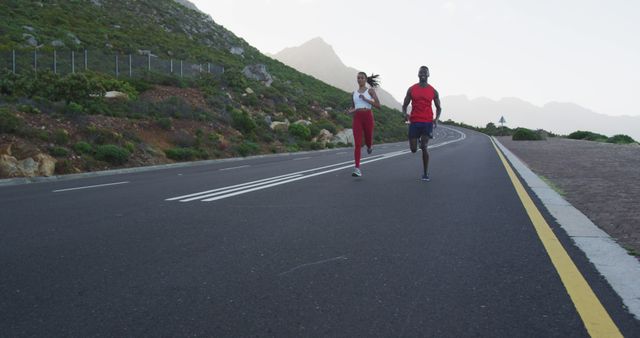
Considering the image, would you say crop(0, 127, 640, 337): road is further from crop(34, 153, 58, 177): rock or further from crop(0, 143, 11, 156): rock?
crop(0, 143, 11, 156): rock

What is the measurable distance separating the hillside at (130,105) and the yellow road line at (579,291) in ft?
42.1

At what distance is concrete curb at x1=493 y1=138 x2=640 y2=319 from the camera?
10.1 ft

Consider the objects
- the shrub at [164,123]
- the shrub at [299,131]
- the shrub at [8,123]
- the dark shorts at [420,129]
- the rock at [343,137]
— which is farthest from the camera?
the rock at [343,137]

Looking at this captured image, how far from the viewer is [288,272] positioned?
3.58 metres

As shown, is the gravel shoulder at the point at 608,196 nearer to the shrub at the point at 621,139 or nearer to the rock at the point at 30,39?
the shrub at the point at 621,139

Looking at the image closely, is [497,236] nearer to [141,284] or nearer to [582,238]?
[582,238]

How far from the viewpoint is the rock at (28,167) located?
12.6 metres

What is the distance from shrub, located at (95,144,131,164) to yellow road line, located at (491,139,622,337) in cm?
1402

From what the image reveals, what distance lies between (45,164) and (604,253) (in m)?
13.6

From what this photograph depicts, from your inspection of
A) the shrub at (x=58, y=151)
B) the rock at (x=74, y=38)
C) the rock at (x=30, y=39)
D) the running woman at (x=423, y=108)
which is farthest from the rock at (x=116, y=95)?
the running woman at (x=423, y=108)

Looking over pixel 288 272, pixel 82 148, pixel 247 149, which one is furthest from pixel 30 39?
pixel 288 272

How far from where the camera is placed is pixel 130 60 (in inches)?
1304

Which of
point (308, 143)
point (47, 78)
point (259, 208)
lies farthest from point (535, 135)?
point (259, 208)

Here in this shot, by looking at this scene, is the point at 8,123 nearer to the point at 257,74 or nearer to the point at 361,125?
the point at 361,125
